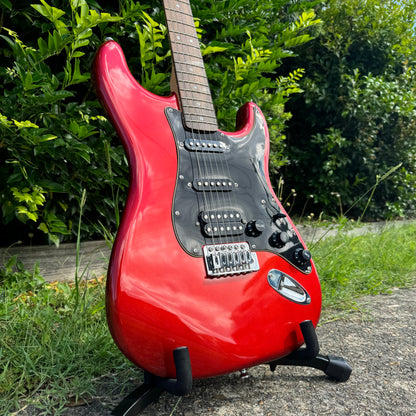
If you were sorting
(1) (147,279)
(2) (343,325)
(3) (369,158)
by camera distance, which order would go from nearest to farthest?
(1) (147,279), (2) (343,325), (3) (369,158)

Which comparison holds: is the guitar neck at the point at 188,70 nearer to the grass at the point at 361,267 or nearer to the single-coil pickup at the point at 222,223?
the single-coil pickup at the point at 222,223

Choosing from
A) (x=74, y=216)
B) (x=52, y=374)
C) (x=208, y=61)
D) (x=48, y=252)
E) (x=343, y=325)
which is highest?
(x=208, y=61)

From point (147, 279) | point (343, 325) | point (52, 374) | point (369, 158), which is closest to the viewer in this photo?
point (147, 279)

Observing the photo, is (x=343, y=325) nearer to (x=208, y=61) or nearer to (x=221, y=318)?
(x=221, y=318)

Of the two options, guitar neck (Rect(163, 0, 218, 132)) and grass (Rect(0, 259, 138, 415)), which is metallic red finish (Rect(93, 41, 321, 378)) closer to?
guitar neck (Rect(163, 0, 218, 132))

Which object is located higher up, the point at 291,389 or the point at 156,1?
the point at 156,1

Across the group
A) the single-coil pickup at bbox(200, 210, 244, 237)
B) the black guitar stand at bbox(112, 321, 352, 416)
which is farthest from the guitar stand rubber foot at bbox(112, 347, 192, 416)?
the single-coil pickup at bbox(200, 210, 244, 237)

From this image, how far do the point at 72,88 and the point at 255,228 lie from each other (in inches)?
53.9

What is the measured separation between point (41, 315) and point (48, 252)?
60 cm

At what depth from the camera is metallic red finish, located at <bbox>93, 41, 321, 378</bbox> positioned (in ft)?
3.20

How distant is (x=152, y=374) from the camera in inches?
41.2

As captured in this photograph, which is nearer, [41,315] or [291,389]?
[291,389]

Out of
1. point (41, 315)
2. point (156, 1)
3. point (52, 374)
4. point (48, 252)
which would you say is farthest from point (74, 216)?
point (156, 1)

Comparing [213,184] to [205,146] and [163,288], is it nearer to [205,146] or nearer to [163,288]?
[205,146]
